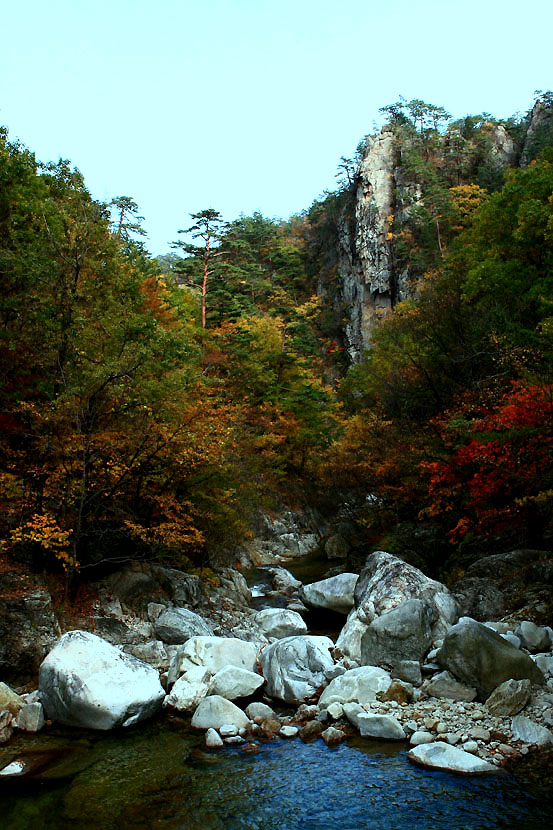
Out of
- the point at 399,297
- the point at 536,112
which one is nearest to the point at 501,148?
the point at 536,112

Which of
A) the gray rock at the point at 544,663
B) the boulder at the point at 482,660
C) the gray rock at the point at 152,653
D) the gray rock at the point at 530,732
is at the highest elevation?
the boulder at the point at 482,660

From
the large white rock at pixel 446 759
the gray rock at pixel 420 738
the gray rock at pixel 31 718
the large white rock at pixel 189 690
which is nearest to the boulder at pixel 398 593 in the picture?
the gray rock at pixel 420 738

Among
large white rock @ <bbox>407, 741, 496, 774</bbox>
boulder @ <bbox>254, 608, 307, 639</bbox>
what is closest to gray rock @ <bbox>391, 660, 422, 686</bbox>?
large white rock @ <bbox>407, 741, 496, 774</bbox>

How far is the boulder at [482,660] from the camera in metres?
8.70

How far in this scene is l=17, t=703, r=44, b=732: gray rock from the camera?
8375 mm

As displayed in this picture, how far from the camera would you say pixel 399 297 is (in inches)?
1859

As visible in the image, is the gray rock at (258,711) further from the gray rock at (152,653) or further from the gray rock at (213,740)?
the gray rock at (152,653)

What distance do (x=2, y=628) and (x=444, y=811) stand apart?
824cm

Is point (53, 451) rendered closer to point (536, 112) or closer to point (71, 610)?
point (71, 610)

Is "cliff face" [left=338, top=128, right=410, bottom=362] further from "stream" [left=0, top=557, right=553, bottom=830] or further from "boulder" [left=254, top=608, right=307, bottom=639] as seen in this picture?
"stream" [left=0, top=557, right=553, bottom=830]

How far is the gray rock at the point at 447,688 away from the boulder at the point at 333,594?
21.7ft

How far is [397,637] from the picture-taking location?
1052cm

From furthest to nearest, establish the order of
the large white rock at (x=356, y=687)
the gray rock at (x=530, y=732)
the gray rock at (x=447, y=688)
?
the large white rock at (x=356, y=687)
the gray rock at (x=447, y=688)
the gray rock at (x=530, y=732)

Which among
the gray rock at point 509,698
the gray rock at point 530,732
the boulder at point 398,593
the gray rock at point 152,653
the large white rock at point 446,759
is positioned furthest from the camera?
the boulder at point 398,593
